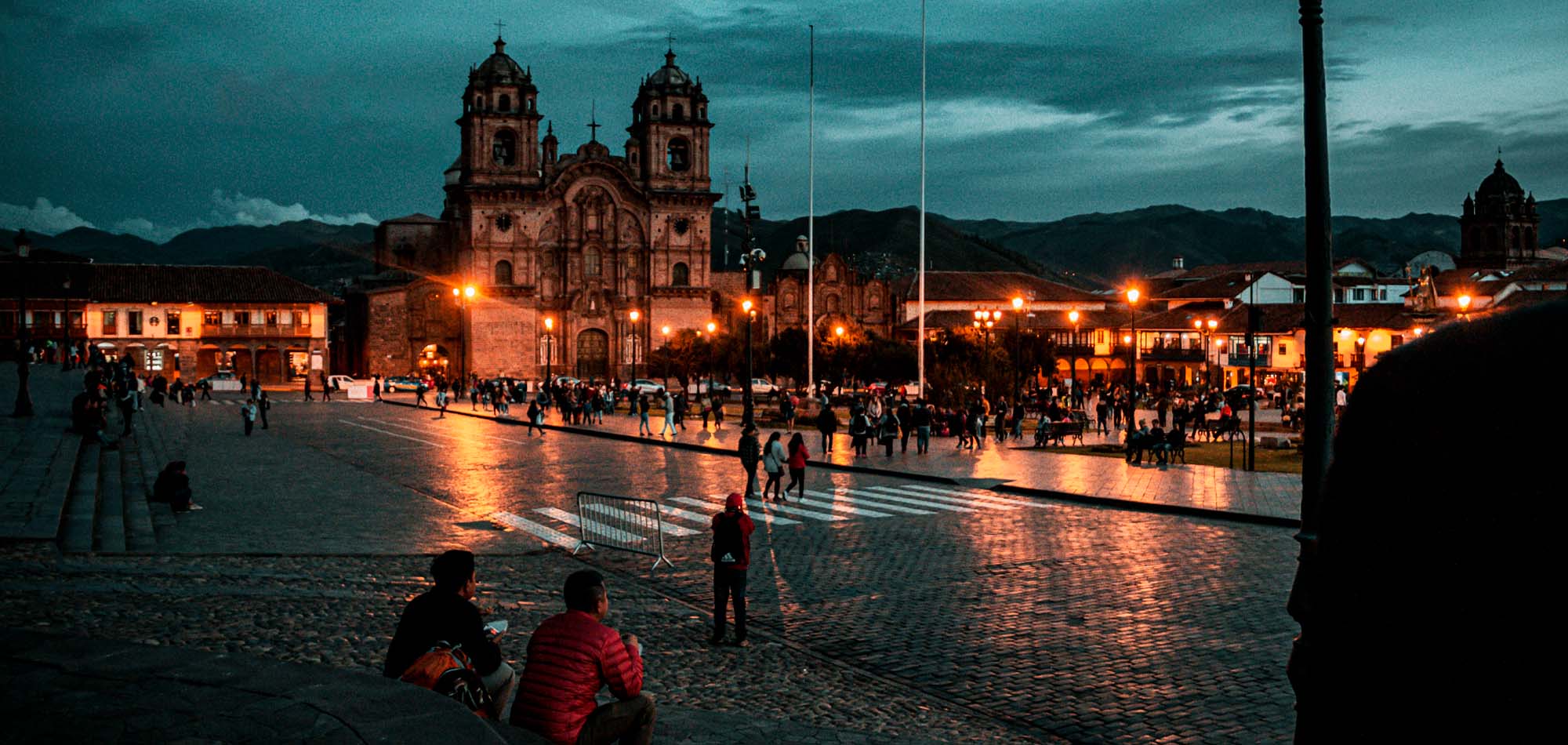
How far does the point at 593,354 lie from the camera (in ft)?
271

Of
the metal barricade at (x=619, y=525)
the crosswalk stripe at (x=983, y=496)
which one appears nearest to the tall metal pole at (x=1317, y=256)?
the metal barricade at (x=619, y=525)

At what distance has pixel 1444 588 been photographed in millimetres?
1227

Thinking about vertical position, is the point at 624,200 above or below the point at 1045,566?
above

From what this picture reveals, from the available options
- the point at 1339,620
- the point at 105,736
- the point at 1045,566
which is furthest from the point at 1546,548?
the point at 1045,566

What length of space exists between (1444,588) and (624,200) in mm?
83129

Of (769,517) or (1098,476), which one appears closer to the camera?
(769,517)

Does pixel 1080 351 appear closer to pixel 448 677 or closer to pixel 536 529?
pixel 536 529

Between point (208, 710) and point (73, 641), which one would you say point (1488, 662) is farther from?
point (73, 641)

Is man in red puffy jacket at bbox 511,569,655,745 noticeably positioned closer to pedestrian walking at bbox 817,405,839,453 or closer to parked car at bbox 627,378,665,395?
pedestrian walking at bbox 817,405,839,453

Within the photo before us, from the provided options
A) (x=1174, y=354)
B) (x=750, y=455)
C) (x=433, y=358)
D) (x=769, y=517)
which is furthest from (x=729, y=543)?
(x=433, y=358)

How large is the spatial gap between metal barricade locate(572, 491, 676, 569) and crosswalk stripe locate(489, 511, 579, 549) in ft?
0.60

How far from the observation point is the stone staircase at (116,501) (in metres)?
13.9

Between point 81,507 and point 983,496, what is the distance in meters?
13.9

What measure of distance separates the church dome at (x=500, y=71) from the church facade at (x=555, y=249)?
0.32 feet
